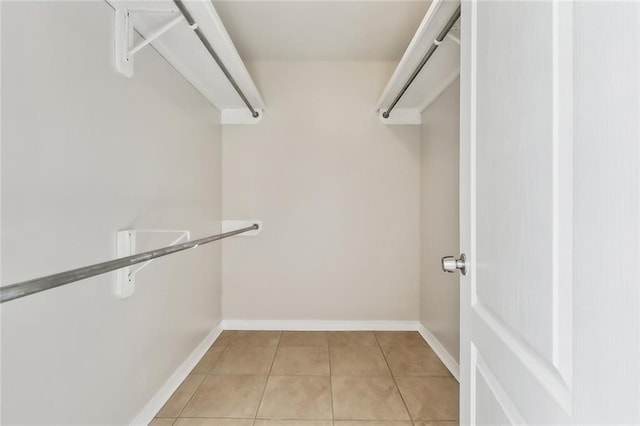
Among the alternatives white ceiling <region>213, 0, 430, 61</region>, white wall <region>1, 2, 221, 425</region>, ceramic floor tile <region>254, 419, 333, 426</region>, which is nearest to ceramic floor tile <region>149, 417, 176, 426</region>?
white wall <region>1, 2, 221, 425</region>

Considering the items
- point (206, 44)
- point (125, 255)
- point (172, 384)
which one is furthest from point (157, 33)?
point (172, 384)

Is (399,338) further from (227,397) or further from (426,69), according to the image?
(426,69)

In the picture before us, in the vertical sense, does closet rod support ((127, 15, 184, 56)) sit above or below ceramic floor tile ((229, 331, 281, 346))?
above

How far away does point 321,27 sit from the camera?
210 centimetres

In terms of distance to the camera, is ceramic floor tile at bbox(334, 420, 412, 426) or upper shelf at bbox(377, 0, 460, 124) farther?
ceramic floor tile at bbox(334, 420, 412, 426)

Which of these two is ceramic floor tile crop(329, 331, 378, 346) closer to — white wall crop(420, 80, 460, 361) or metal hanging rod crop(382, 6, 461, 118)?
white wall crop(420, 80, 460, 361)

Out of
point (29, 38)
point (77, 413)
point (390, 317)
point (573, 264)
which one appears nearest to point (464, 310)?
point (573, 264)

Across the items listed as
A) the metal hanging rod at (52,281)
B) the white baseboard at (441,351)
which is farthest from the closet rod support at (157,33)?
the white baseboard at (441,351)

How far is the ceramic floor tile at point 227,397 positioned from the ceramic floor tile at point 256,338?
0.46 metres

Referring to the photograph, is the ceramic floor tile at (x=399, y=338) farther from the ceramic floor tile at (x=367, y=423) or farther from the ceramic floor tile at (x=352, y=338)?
the ceramic floor tile at (x=367, y=423)

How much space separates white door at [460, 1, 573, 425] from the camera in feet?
1.54

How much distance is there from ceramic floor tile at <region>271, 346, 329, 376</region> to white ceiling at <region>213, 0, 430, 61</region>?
7.24 feet

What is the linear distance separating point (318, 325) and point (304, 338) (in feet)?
0.72

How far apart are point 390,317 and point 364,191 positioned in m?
1.07
